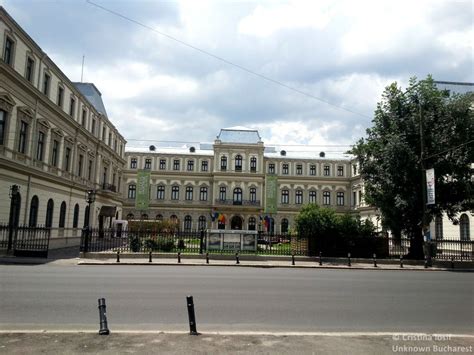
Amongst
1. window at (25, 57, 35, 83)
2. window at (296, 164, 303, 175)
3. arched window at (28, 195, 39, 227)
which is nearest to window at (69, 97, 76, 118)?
window at (25, 57, 35, 83)

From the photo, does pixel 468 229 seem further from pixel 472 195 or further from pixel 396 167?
pixel 396 167

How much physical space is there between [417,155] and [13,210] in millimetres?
27697

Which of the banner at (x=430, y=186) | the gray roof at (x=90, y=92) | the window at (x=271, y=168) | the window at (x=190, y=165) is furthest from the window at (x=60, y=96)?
the window at (x=271, y=168)

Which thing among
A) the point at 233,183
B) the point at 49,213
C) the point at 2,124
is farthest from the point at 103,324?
the point at 233,183

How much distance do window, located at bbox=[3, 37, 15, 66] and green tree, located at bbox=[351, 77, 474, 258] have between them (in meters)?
24.7

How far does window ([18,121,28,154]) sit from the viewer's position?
26.1 m

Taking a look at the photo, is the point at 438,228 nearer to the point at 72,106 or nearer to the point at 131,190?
the point at 72,106

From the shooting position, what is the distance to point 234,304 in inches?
385

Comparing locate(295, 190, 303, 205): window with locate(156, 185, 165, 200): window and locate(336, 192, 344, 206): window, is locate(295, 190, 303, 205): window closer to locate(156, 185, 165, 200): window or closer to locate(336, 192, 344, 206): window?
locate(336, 192, 344, 206): window

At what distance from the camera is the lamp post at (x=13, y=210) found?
2305 centimetres

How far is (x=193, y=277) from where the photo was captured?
1538 cm

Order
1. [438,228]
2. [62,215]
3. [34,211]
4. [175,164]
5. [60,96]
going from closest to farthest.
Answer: [34,211]
[60,96]
[62,215]
[438,228]
[175,164]

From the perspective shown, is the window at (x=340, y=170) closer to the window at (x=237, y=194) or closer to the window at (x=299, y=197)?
the window at (x=299, y=197)

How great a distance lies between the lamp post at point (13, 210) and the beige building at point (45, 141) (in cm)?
20
